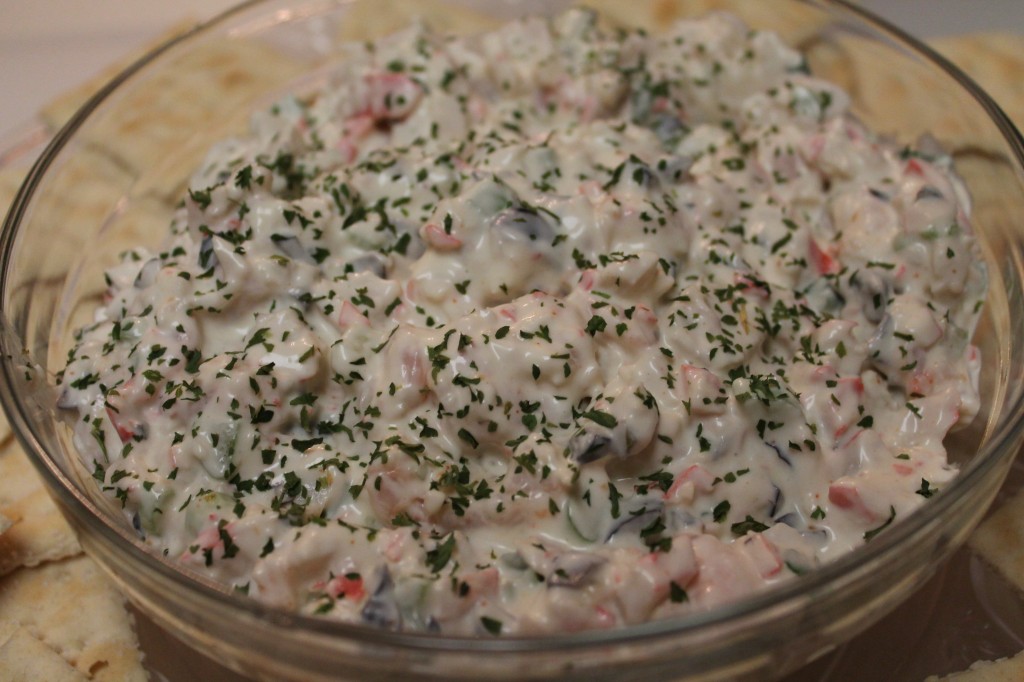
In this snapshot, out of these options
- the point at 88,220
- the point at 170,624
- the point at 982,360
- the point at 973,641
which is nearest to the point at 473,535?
the point at 170,624

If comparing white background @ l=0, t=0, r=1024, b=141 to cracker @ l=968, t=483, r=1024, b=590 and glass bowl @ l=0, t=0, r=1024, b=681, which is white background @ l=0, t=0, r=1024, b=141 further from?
cracker @ l=968, t=483, r=1024, b=590

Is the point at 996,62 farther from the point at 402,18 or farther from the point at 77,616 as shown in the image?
the point at 77,616

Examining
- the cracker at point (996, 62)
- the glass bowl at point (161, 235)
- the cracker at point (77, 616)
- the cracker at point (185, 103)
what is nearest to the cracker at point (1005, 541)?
the glass bowl at point (161, 235)

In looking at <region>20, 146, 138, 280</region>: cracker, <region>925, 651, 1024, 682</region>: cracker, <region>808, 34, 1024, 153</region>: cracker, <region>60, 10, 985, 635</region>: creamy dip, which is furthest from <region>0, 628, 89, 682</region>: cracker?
<region>808, 34, 1024, 153</region>: cracker

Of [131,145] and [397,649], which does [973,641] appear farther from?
[131,145]

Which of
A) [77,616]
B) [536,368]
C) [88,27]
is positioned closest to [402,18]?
[536,368]
